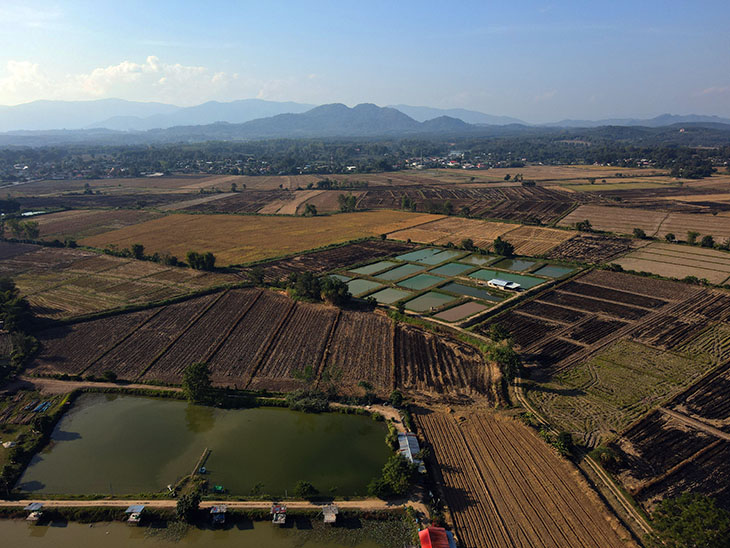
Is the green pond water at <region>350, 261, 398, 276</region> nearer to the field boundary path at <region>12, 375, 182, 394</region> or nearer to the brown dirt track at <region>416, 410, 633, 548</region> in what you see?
the field boundary path at <region>12, 375, 182, 394</region>

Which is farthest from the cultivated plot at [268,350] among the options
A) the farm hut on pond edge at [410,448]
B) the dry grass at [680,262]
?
the dry grass at [680,262]

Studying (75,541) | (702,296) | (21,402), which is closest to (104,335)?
(21,402)

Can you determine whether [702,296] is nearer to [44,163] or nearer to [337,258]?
[337,258]

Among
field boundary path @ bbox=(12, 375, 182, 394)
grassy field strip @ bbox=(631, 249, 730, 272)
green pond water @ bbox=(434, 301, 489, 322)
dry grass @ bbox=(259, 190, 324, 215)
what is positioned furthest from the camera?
dry grass @ bbox=(259, 190, 324, 215)

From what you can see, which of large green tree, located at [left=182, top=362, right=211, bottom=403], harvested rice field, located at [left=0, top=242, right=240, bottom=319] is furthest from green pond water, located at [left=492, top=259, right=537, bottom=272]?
large green tree, located at [left=182, top=362, right=211, bottom=403]

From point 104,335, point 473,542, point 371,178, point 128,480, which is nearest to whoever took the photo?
point 473,542

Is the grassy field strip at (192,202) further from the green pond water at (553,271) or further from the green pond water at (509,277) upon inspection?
the green pond water at (553,271)

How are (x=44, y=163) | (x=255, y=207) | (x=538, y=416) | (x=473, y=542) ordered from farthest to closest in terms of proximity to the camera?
1. (x=44, y=163)
2. (x=255, y=207)
3. (x=538, y=416)
4. (x=473, y=542)
